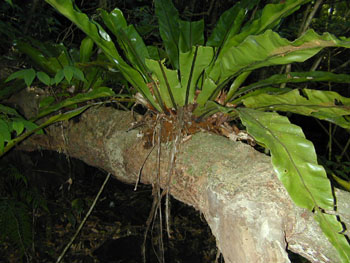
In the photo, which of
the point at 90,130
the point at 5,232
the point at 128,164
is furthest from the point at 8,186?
the point at 128,164

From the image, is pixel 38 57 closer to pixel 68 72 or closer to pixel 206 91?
pixel 68 72

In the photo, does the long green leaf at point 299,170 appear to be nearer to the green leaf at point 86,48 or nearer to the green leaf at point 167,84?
the green leaf at point 167,84

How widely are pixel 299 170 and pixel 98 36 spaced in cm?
74

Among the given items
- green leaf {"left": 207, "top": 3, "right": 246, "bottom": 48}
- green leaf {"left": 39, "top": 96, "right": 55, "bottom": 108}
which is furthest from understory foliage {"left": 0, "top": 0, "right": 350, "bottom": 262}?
green leaf {"left": 39, "top": 96, "right": 55, "bottom": 108}

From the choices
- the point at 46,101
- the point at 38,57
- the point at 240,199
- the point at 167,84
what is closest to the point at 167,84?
the point at 167,84

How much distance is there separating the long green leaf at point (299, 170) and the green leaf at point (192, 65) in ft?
0.75

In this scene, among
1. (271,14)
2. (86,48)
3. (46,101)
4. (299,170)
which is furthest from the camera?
(86,48)

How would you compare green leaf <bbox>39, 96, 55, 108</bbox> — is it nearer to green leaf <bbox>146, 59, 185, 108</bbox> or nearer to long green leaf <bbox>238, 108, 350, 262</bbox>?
green leaf <bbox>146, 59, 185, 108</bbox>

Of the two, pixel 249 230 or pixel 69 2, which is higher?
pixel 69 2

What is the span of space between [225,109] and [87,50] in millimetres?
1047

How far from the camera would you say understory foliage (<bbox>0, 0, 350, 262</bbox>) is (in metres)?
0.60

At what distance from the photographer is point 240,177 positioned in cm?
68

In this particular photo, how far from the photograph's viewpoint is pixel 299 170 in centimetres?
62

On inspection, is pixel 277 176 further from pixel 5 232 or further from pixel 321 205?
pixel 5 232
